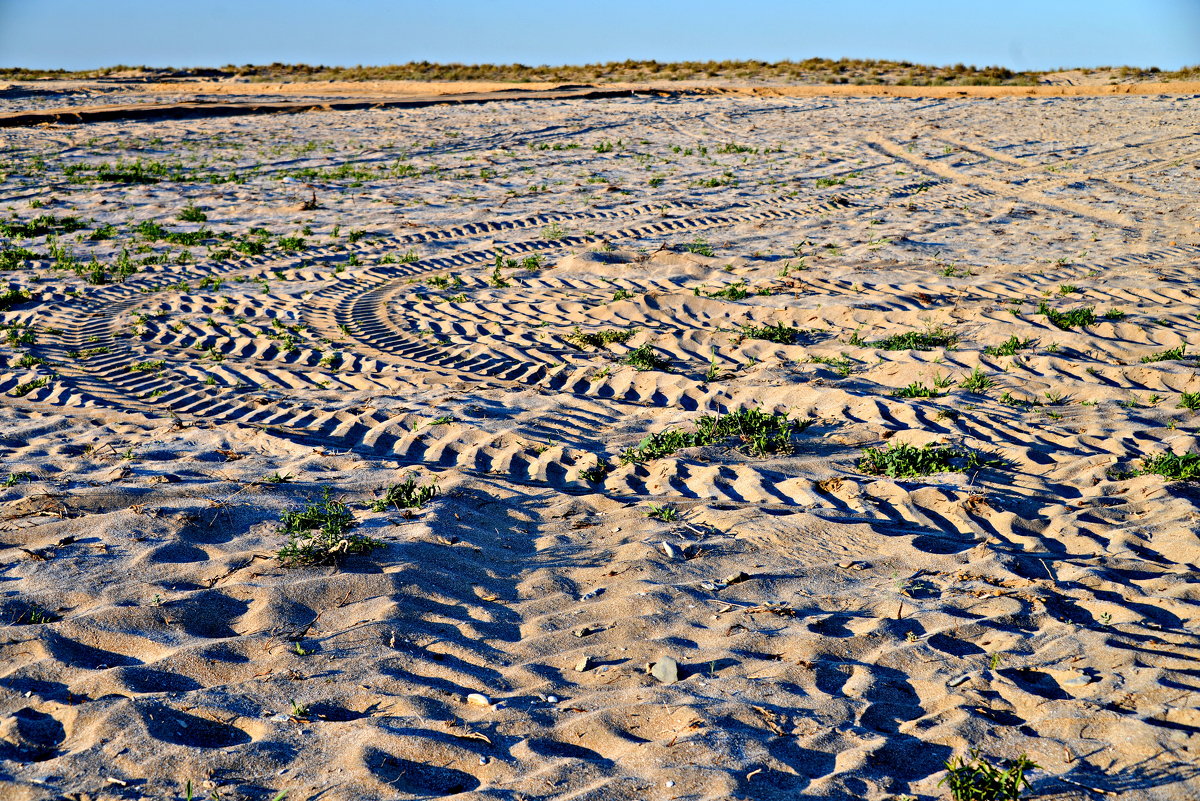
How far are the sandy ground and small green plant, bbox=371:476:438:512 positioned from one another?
0.12 metres

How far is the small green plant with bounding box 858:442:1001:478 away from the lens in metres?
4.47

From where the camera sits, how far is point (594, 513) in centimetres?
414

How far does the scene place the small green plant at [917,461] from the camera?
447 centimetres

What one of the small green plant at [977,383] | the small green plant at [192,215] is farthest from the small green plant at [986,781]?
the small green plant at [192,215]

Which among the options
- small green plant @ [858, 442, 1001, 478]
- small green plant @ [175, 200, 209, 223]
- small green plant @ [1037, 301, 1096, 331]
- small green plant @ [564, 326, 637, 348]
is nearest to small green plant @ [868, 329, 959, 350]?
small green plant @ [1037, 301, 1096, 331]

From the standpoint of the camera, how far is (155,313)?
24.8ft

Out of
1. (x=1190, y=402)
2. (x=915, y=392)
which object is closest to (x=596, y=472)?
(x=915, y=392)

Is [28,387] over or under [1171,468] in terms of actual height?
over

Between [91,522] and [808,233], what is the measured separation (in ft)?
25.8

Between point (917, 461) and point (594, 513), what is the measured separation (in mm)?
1692

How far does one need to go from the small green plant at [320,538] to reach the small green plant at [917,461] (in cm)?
248

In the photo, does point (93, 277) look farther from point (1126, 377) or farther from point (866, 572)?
point (1126, 377)

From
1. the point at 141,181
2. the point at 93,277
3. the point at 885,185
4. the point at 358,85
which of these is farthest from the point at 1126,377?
the point at 358,85

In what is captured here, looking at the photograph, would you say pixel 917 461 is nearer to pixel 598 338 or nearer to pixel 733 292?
pixel 598 338
